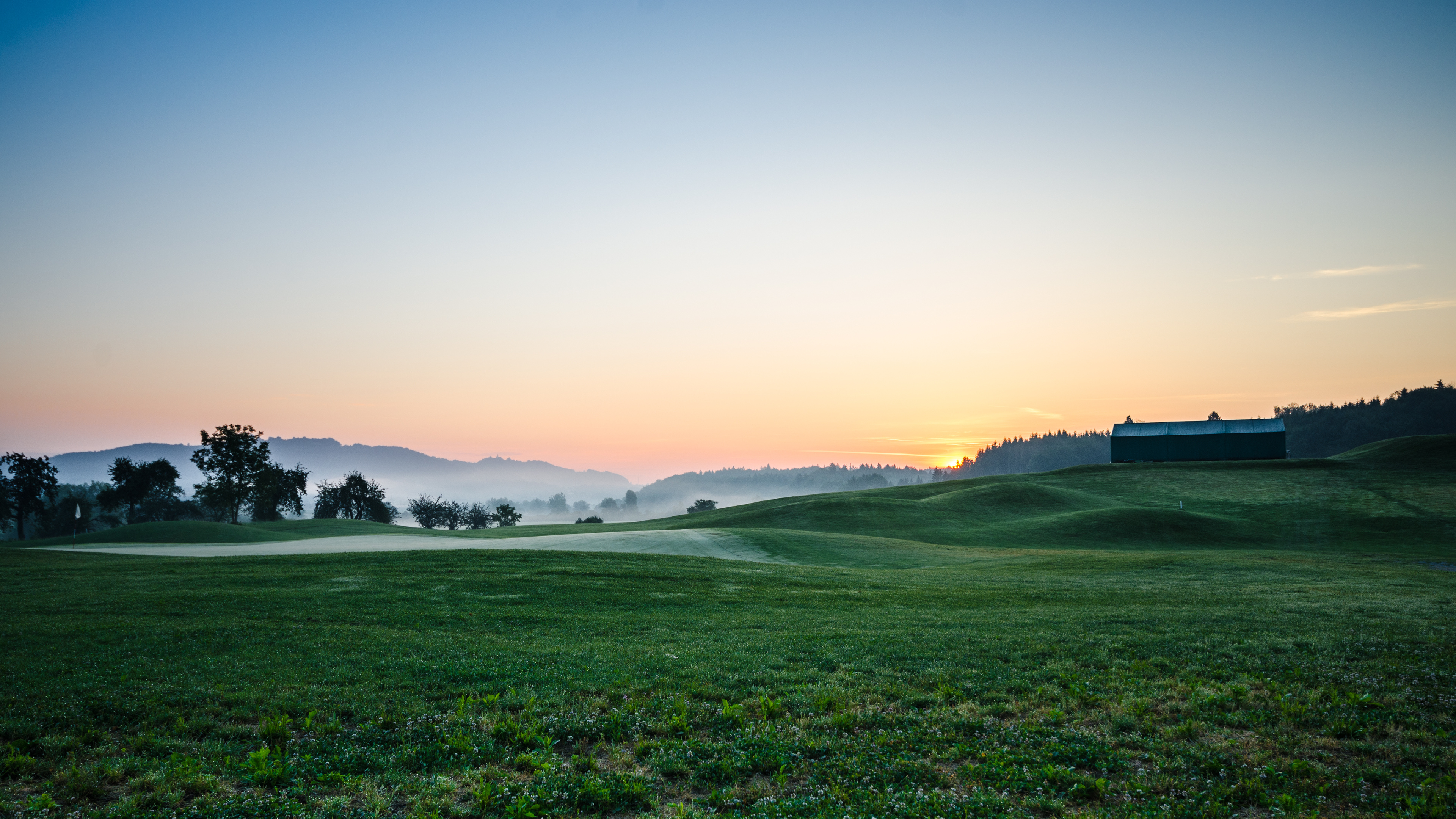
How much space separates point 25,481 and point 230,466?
23361mm

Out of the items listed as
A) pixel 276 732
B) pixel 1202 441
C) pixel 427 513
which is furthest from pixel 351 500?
pixel 1202 441

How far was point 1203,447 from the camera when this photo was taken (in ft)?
321

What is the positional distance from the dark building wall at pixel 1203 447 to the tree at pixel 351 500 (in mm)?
116713

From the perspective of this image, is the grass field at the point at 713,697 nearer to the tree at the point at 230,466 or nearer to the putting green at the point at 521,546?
the putting green at the point at 521,546

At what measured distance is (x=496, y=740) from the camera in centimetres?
1017

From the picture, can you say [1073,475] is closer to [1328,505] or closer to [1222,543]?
[1328,505]

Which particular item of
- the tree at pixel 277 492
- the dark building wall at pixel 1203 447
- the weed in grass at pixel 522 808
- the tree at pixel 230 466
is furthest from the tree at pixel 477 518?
the weed in grass at pixel 522 808

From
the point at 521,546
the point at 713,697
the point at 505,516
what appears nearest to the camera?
the point at 713,697

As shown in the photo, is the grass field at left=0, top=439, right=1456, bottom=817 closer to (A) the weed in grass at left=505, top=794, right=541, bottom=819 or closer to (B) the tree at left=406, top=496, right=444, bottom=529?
(A) the weed in grass at left=505, top=794, right=541, bottom=819

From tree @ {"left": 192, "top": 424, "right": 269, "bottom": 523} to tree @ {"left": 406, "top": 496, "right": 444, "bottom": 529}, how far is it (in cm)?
2783

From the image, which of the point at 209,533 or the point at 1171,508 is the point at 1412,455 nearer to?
the point at 1171,508

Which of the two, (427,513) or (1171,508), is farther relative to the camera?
(427,513)

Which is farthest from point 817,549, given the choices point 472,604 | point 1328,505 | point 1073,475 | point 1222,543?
point 1073,475

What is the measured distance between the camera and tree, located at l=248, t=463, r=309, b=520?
9131 centimetres
